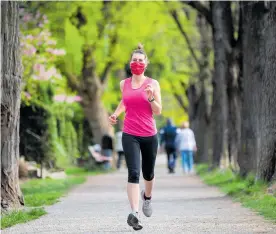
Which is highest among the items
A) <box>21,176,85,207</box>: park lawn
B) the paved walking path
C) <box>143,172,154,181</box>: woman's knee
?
<box>143,172,154,181</box>: woman's knee

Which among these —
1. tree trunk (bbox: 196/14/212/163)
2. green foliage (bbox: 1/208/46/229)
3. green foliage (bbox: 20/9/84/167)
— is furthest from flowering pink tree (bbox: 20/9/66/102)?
tree trunk (bbox: 196/14/212/163)

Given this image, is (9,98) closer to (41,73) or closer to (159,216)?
(159,216)

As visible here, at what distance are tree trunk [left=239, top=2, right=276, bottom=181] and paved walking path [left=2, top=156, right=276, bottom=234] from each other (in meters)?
1.16

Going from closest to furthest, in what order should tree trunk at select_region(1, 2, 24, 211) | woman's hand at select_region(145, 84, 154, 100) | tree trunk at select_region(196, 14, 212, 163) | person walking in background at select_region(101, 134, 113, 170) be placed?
woman's hand at select_region(145, 84, 154, 100)
tree trunk at select_region(1, 2, 24, 211)
person walking in background at select_region(101, 134, 113, 170)
tree trunk at select_region(196, 14, 212, 163)

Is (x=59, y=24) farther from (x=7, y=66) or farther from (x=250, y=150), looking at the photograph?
(x=7, y=66)

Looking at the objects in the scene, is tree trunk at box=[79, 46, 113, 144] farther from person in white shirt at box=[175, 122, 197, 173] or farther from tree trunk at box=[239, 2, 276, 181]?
tree trunk at box=[239, 2, 276, 181]

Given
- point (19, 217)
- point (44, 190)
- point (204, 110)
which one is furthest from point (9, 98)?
point (204, 110)

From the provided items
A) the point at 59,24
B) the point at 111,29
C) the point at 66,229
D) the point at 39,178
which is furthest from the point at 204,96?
the point at 66,229

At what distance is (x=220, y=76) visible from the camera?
84.9ft

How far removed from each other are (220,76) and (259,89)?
6.92 meters

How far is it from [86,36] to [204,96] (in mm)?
9292

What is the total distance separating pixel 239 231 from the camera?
1032 cm

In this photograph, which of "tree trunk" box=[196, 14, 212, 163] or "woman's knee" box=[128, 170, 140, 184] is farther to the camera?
"tree trunk" box=[196, 14, 212, 163]

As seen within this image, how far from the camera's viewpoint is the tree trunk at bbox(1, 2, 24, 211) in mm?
13695
